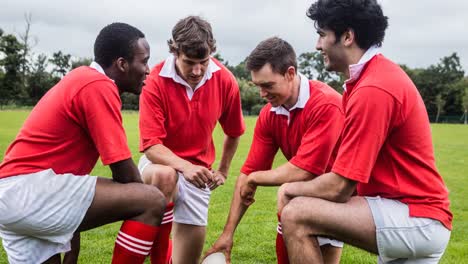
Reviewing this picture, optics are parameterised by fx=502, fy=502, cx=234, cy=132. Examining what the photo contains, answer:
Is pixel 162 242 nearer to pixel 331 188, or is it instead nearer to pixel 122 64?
Answer: pixel 122 64

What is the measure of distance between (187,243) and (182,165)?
1.10 metres

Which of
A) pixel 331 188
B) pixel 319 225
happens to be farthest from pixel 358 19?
pixel 319 225

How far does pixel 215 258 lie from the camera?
4055mm

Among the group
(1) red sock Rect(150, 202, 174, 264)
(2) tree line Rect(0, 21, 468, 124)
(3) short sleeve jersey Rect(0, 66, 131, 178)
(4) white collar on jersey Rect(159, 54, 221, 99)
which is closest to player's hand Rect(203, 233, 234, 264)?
(1) red sock Rect(150, 202, 174, 264)

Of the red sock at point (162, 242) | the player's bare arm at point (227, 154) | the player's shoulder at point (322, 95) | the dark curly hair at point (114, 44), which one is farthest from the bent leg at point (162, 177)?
the player's shoulder at point (322, 95)

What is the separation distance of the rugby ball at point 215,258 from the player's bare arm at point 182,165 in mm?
585

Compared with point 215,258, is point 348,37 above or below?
above

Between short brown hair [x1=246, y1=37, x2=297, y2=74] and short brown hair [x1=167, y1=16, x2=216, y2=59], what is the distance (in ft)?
1.46

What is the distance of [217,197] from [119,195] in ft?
19.5

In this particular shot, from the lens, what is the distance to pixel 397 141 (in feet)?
10.9

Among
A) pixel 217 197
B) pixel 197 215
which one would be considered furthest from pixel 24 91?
pixel 197 215

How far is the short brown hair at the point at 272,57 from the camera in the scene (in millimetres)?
4188

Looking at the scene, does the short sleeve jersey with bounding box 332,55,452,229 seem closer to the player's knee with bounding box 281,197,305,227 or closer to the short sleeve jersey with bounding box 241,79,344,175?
the player's knee with bounding box 281,197,305,227

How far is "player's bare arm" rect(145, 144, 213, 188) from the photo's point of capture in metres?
4.19
